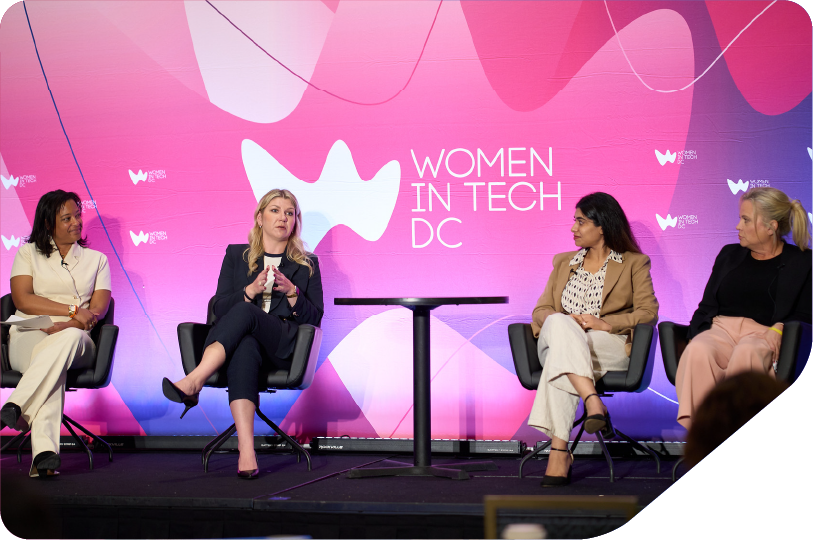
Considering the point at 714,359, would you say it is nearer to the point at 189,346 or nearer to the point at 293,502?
the point at 293,502

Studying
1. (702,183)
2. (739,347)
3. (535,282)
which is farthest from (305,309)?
(702,183)

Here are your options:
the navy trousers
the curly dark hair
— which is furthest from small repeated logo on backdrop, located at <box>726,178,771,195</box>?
the curly dark hair

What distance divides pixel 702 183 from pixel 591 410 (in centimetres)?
170

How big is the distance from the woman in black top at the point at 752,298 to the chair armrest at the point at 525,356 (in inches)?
24.6

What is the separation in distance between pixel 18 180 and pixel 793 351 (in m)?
4.46

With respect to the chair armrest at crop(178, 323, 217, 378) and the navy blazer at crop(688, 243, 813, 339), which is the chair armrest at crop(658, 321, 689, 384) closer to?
the navy blazer at crop(688, 243, 813, 339)

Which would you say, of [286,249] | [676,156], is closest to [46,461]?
[286,249]

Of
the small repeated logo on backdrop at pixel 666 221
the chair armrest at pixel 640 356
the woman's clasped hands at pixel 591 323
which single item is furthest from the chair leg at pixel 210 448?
the small repeated logo on backdrop at pixel 666 221

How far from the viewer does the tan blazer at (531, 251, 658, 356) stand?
3316mm

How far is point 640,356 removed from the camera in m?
3.16

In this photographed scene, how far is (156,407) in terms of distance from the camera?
14.2 ft

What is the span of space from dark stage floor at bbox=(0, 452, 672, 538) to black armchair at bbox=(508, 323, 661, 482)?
0.24 metres

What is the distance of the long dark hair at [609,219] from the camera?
138 inches

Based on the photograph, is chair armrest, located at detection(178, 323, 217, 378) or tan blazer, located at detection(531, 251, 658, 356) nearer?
tan blazer, located at detection(531, 251, 658, 356)
